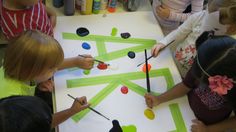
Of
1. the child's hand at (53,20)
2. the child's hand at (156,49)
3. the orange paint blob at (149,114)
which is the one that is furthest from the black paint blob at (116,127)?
the child's hand at (53,20)

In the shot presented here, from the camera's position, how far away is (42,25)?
1.21 metres

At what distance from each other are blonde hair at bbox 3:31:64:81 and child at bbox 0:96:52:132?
0.52 ft

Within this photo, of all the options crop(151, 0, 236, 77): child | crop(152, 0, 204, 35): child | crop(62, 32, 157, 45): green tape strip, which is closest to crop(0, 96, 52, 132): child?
crop(62, 32, 157, 45): green tape strip

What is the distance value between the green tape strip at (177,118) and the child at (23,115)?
19.5 inches

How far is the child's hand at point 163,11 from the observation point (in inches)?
57.1

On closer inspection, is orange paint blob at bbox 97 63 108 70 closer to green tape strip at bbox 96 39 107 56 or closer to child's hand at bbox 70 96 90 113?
green tape strip at bbox 96 39 107 56

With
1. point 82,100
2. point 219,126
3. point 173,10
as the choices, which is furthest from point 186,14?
point 82,100

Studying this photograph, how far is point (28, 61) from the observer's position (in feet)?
3.04

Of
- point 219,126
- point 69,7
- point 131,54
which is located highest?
point 69,7

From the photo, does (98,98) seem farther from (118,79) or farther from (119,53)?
(119,53)

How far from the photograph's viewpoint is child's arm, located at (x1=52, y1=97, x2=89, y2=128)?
1022 millimetres

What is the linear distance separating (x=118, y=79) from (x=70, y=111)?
241mm

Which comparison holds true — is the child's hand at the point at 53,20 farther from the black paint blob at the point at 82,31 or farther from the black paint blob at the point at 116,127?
the black paint blob at the point at 116,127

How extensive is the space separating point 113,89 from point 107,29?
12.4 inches
